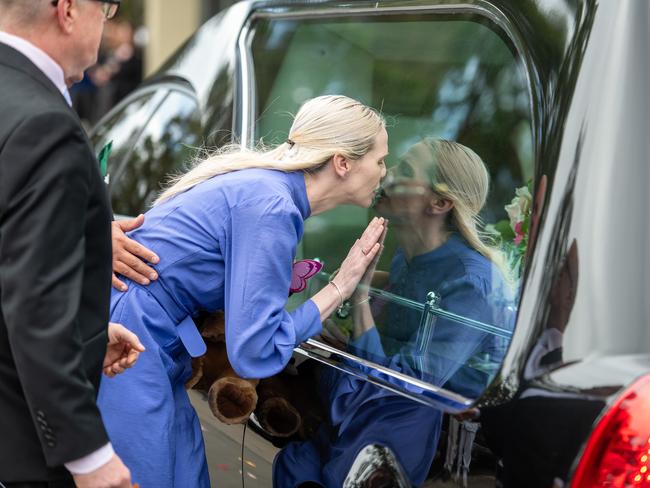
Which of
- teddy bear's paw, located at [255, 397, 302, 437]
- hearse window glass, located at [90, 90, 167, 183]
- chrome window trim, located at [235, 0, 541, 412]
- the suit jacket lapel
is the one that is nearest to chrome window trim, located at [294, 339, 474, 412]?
chrome window trim, located at [235, 0, 541, 412]

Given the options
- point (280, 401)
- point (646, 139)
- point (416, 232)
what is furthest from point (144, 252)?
point (646, 139)

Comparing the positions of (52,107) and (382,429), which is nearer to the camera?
(52,107)

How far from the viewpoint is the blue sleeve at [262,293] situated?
7.42ft

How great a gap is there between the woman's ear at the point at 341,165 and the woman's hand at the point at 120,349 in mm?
654

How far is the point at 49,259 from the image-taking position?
160cm

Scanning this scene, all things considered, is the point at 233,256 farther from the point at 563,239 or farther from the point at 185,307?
the point at 563,239

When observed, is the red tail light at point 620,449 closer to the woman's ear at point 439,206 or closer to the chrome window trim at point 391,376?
the chrome window trim at point 391,376

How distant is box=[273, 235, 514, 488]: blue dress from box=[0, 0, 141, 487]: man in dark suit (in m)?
0.57

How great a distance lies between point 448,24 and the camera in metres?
2.54

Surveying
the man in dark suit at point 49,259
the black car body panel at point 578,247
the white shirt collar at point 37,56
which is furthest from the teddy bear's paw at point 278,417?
the white shirt collar at point 37,56

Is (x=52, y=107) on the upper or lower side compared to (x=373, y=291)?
upper

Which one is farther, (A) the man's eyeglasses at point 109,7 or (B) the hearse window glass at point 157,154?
(B) the hearse window glass at point 157,154

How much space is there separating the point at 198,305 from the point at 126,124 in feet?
5.81

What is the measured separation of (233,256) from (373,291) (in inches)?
14.7
